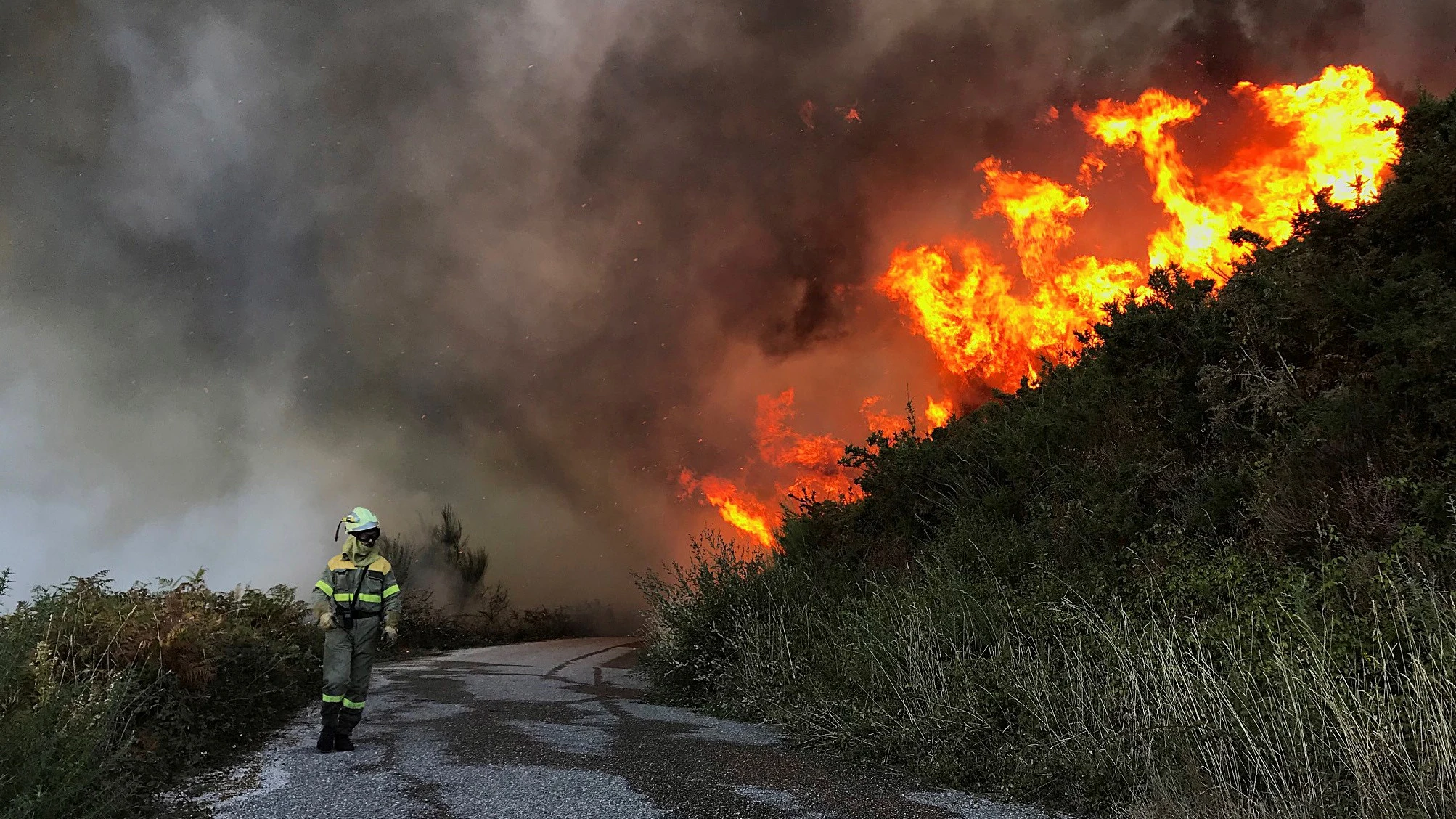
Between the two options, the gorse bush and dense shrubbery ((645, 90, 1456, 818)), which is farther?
dense shrubbery ((645, 90, 1456, 818))

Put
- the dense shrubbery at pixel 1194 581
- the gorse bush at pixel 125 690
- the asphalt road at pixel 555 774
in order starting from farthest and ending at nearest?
the asphalt road at pixel 555 774, the dense shrubbery at pixel 1194 581, the gorse bush at pixel 125 690

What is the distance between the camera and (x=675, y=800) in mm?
5637

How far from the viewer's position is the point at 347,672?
7.68 meters

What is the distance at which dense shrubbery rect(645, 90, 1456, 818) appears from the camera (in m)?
Answer: 5.09

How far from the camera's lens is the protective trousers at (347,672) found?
24.6 feet

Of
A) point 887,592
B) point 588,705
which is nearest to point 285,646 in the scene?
point 588,705

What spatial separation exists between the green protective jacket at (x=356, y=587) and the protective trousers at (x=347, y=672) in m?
0.15

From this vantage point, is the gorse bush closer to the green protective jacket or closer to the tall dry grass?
the green protective jacket

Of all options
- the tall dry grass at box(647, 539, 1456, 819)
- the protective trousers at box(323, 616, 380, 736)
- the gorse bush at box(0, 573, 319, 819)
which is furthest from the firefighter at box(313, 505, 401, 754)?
the tall dry grass at box(647, 539, 1456, 819)

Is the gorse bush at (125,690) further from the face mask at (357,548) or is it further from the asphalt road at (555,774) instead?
the face mask at (357,548)

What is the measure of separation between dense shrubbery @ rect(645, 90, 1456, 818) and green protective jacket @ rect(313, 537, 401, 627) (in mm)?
3916

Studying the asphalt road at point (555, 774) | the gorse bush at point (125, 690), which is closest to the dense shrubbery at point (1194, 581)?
the asphalt road at point (555, 774)

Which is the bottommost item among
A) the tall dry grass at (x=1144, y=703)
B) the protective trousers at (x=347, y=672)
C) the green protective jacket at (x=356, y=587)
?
the tall dry grass at (x=1144, y=703)

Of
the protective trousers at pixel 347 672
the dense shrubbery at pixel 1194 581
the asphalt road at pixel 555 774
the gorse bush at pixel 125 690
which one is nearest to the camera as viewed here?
the gorse bush at pixel 125 690
